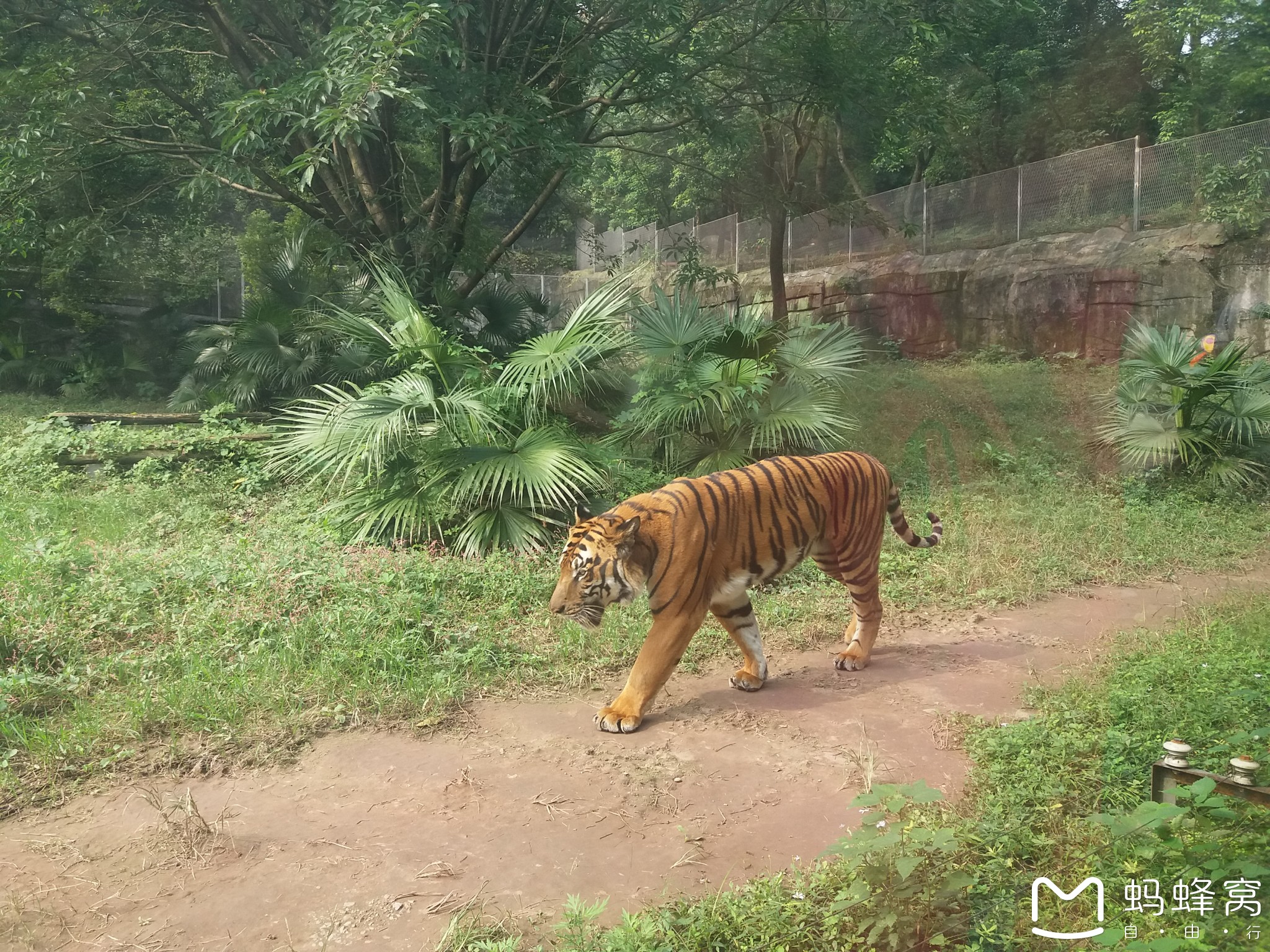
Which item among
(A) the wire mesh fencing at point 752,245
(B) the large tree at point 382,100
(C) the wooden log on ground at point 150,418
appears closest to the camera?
(B) the large tree at point 382,100

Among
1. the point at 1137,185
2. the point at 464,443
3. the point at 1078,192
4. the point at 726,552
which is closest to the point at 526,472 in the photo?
the point at 464,443

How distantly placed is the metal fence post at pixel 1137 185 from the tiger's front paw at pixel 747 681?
13.2m

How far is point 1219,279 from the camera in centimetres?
1332

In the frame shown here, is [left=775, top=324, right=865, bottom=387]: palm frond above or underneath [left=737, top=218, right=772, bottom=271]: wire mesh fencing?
underneath

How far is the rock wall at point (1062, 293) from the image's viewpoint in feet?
43.4

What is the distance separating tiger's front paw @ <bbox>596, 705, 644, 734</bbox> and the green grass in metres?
1.29

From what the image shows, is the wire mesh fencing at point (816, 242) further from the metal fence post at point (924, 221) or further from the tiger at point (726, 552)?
the tiger at point (726, 552)

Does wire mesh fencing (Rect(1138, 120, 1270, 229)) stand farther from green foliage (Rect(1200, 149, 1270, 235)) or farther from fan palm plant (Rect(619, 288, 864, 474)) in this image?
fan palm plant (Rect(619, 288, 864, 474))

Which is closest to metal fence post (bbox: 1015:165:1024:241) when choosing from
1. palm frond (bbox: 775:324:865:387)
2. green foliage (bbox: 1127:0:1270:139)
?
green foliage (bbox: 1127:0:1270:139)

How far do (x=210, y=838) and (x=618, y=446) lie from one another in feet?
16.4

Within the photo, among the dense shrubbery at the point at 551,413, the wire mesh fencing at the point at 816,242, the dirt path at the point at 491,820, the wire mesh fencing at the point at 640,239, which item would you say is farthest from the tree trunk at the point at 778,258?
the dirt path at the point at 491,820

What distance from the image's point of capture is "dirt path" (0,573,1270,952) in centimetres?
308

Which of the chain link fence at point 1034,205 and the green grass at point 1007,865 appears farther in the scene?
the chain link fence at point 1034,205

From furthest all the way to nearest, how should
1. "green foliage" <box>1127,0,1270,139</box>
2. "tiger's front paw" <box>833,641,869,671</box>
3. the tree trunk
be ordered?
the tree trunk
"green foliage" <box>1127,0,1270,139</box>
"tiger's front paw" <box>833,641,869,671</box>
